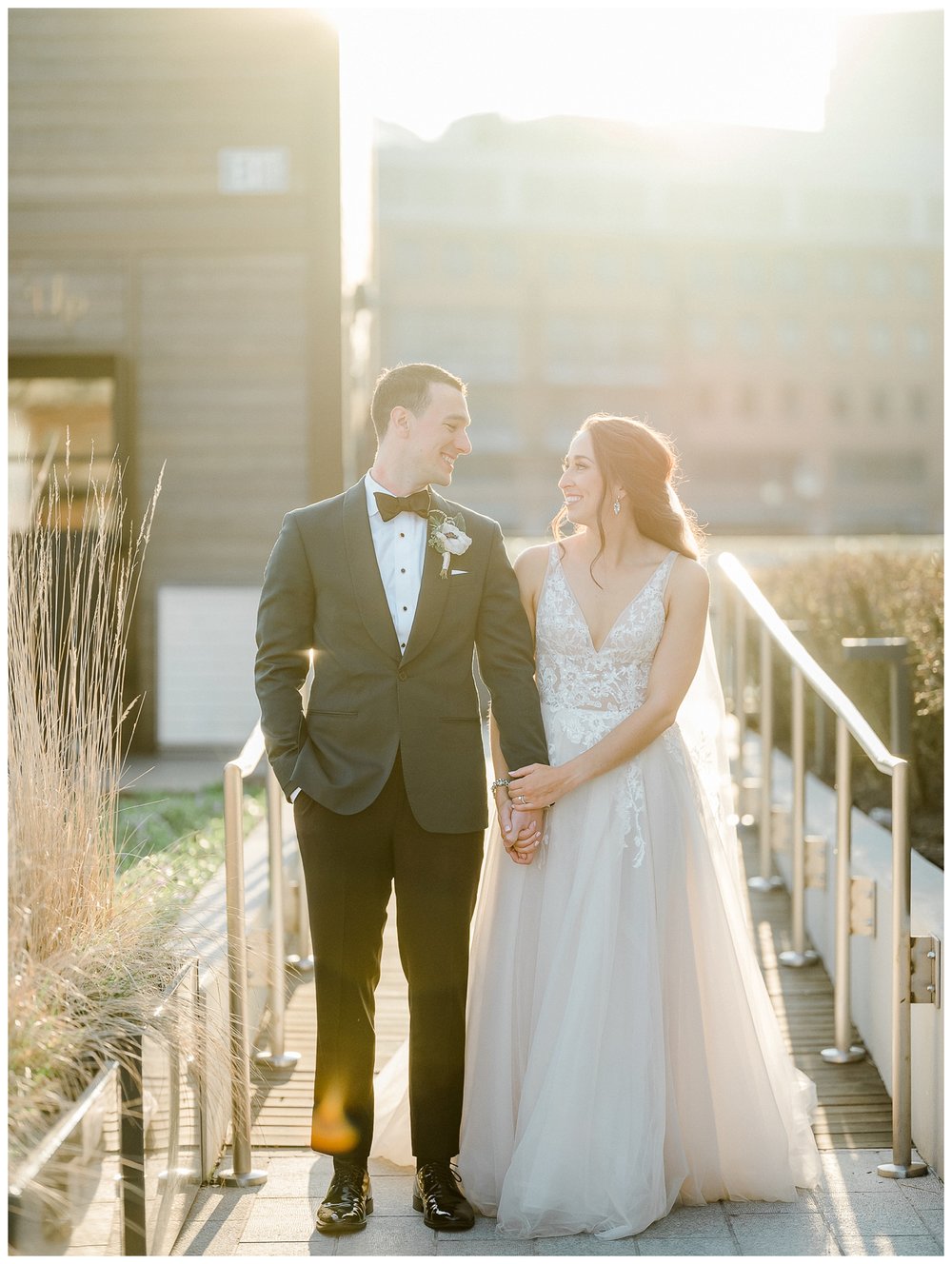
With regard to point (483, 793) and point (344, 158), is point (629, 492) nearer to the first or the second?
point (483, 793)

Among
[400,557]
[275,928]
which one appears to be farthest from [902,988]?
[275,928]

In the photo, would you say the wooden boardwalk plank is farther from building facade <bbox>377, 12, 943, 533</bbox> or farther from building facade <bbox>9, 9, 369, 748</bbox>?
building facade <bbox>377, 12, 943, 533</bbox>

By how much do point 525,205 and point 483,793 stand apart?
57906 millimetres

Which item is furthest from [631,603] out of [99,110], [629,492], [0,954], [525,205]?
[525,205]

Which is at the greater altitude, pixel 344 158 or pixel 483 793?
pixel 344 158

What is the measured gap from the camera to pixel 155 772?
8320 millimetres

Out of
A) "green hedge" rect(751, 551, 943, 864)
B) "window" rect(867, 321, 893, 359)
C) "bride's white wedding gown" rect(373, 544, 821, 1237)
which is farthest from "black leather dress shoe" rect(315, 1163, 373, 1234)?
"window" rect(867, 321, 893, 359)

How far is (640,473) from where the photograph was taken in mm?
3371

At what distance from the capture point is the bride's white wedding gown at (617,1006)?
310 cm

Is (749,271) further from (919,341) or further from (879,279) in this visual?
(919,341)

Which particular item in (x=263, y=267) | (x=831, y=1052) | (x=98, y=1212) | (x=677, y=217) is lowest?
(x=831, y=1052)

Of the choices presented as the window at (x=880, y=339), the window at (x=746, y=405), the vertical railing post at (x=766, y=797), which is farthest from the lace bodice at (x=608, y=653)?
the window at (x=880, y=339)

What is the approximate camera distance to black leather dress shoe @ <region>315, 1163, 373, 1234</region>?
3.09 m

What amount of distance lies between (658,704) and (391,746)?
67cm
